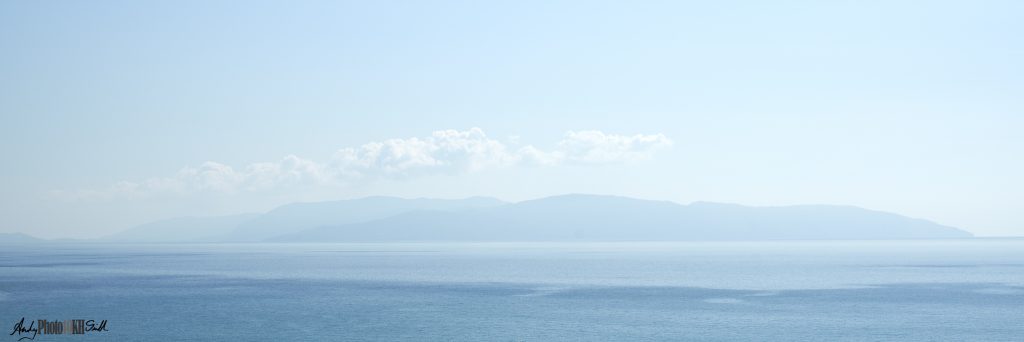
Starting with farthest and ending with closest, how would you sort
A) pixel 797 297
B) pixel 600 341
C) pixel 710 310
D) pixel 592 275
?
pixel 592 275
pixel 797 297
pixel 710 310
pixel 600 341

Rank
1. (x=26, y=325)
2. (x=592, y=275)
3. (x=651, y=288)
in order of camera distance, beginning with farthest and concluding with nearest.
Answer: (x=592, y=275), (x=651, y=288), (x=26, y=325)

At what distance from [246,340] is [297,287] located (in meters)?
61.6

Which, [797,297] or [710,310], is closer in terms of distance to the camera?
[710,310]

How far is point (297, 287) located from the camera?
131 metres

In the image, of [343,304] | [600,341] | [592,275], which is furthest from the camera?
[592,275]

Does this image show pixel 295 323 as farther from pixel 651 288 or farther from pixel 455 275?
pixel 455 275

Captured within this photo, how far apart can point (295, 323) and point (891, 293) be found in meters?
80.6

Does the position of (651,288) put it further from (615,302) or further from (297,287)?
(297,287)

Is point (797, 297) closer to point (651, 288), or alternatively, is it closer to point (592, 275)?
point (651, 288)

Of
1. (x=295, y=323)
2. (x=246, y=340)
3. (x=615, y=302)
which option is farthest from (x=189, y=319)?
(x=615, y=302)

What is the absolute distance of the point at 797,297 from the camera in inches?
4341

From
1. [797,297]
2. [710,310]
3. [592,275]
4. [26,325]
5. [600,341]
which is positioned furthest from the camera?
[592,275]

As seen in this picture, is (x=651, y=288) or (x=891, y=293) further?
(x=651, y=288)

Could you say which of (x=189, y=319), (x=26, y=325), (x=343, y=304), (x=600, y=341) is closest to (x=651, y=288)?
(x=343, y=304)
